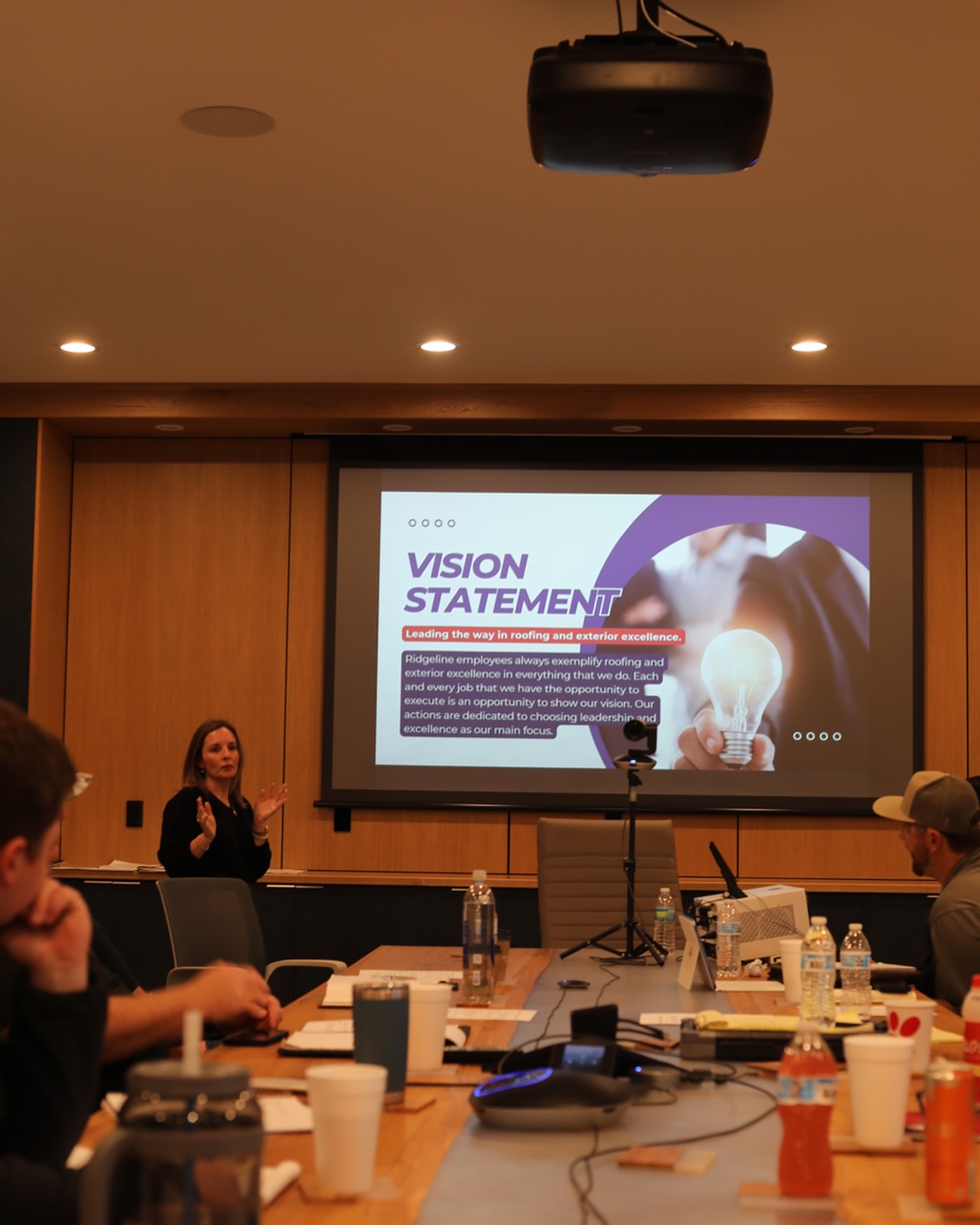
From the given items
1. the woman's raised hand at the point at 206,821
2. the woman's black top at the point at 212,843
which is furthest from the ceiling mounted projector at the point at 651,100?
the woman's black top at the point at 212,843

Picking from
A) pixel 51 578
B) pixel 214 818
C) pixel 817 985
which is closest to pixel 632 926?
pixel 817 985

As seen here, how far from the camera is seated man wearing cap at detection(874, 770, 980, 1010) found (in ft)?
11.1

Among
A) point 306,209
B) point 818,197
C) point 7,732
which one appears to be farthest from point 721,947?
point 7,732

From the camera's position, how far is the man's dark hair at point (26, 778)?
129cm

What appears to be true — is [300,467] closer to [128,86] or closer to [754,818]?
[754,818]

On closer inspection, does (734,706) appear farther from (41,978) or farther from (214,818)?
(41,978)

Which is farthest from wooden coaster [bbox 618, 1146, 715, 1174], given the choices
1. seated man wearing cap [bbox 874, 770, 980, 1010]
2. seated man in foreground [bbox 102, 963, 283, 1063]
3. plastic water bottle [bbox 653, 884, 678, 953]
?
plastic water bottle [bbox 653, 884, 678, 953]

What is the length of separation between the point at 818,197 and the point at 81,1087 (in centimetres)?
369

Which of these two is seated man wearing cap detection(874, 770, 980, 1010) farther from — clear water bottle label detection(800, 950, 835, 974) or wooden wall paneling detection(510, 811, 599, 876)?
wooden wall paneling detection(510, 811, 599, 876)

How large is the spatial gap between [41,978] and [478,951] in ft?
6.60

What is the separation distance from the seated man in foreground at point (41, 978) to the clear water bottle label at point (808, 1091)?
781mm

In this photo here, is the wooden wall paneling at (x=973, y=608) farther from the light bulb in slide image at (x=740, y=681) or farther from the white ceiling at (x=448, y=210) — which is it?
the light bulb in slide image at (x=740, y=681)

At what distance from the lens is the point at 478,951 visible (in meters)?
3.30

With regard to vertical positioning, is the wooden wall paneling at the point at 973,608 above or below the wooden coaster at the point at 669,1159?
above
